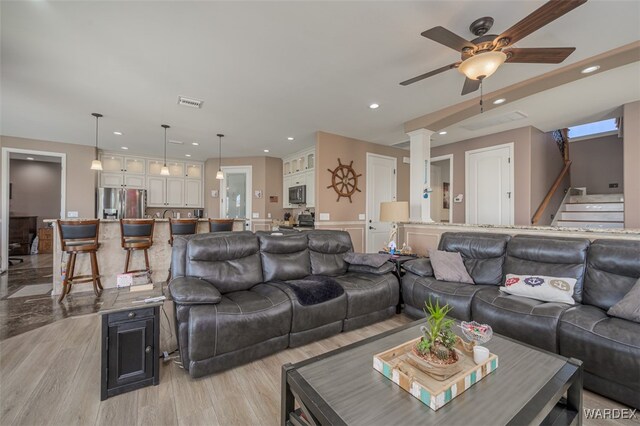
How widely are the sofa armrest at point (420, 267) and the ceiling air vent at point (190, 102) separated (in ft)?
11.4

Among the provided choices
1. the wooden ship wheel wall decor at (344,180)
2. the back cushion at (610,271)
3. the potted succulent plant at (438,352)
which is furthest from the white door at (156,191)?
the back cushion at (610,271)

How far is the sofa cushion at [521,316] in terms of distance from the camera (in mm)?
1976

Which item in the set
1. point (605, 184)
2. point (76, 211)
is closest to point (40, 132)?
point (76, 211)

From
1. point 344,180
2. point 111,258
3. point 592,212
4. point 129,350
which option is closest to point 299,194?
point 344,180

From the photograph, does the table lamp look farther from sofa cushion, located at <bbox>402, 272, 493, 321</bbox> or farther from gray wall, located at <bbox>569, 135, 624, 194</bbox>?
gray wall, located at <bbox>569, 135, 624, 194</bbox>

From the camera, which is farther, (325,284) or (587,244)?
(325,284)

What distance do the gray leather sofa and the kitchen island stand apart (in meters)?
2.32

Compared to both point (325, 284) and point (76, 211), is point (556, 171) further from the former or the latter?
point (76, 211)

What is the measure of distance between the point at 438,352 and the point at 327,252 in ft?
6.88

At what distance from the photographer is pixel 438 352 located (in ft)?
4.33

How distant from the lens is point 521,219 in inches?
193

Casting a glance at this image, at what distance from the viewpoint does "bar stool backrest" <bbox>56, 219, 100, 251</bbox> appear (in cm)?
346

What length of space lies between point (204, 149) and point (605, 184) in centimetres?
956

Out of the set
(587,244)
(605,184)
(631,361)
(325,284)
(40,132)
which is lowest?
(631,361)
